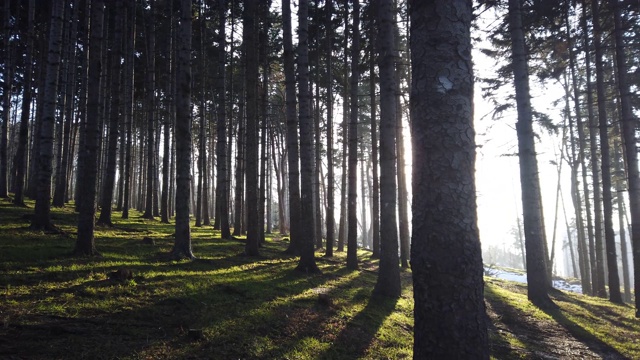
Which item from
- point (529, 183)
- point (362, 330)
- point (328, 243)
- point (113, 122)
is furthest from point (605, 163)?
point (113, 122)

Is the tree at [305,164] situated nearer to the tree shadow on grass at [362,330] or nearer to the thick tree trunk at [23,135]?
the tree shadow on grass at [362,330]

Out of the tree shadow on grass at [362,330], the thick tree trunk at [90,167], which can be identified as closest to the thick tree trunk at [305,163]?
the tree shadow on grass at [362,330]

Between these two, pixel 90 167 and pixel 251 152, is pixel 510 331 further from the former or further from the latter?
pixel 90 167

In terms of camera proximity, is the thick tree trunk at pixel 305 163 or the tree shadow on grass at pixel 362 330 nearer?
the tree shadow on grass at pixel 362 330

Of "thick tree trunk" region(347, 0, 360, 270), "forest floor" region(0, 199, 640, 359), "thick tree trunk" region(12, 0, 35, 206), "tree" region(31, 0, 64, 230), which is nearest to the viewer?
"forest floor" region(0, 199, 640, 359)

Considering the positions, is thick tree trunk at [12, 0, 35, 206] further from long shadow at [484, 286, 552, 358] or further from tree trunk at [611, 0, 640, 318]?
tree trunk at [611, 0, 640, 318]

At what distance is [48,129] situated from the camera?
28.2 feet

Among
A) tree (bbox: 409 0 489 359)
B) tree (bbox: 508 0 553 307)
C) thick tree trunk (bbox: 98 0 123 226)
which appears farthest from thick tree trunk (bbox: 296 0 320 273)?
tree (bbox: 409 0 489 359)

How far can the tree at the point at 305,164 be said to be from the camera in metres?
9.60

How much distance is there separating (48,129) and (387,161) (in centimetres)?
857

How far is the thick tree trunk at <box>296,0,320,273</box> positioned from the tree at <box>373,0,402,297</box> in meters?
2.15

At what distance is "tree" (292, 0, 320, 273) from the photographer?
9602 millimetres

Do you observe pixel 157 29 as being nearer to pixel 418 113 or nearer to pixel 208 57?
pixel 208 57

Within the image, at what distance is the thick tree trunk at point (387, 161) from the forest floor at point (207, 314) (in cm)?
73
